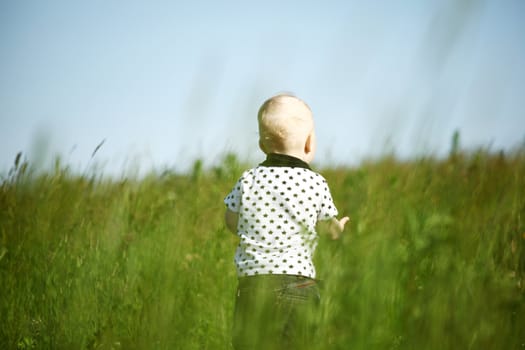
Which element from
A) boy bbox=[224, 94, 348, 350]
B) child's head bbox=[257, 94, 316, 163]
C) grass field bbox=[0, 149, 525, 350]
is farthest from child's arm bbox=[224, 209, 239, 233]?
child's head bbox=[257, 94, 316, 163]

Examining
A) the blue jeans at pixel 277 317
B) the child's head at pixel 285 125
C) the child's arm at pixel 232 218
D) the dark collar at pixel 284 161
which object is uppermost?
the child's head at pixel 285 125

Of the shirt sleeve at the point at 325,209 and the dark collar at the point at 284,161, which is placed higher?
the dark collar at the point at 284,161

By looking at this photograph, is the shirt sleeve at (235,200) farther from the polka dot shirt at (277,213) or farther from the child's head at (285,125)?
the child's head at (285,125)

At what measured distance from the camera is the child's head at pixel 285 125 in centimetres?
222

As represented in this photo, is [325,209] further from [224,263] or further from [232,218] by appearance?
[224,263]

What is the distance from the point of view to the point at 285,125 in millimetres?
2215

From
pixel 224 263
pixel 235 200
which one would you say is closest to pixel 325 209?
pixel 235 200

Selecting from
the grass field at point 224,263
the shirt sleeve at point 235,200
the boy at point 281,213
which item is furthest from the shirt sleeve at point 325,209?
the shirt sleeve at point 235,200

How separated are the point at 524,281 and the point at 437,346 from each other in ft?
3.64

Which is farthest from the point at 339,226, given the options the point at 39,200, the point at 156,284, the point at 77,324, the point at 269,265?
the point at 39,200

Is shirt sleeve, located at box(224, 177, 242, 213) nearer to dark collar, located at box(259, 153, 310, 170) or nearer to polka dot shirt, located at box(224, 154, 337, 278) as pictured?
polka dot shirt, located at box(224, 154, 337, 278)

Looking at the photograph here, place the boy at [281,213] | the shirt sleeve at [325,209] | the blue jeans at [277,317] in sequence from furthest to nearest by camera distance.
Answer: the shirt sleeve at [325,209] < the boy at [281,213] < the blue jeans at [277,317]

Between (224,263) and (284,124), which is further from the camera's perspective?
(224,263)

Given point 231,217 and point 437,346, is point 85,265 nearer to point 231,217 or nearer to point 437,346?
point 231,217
